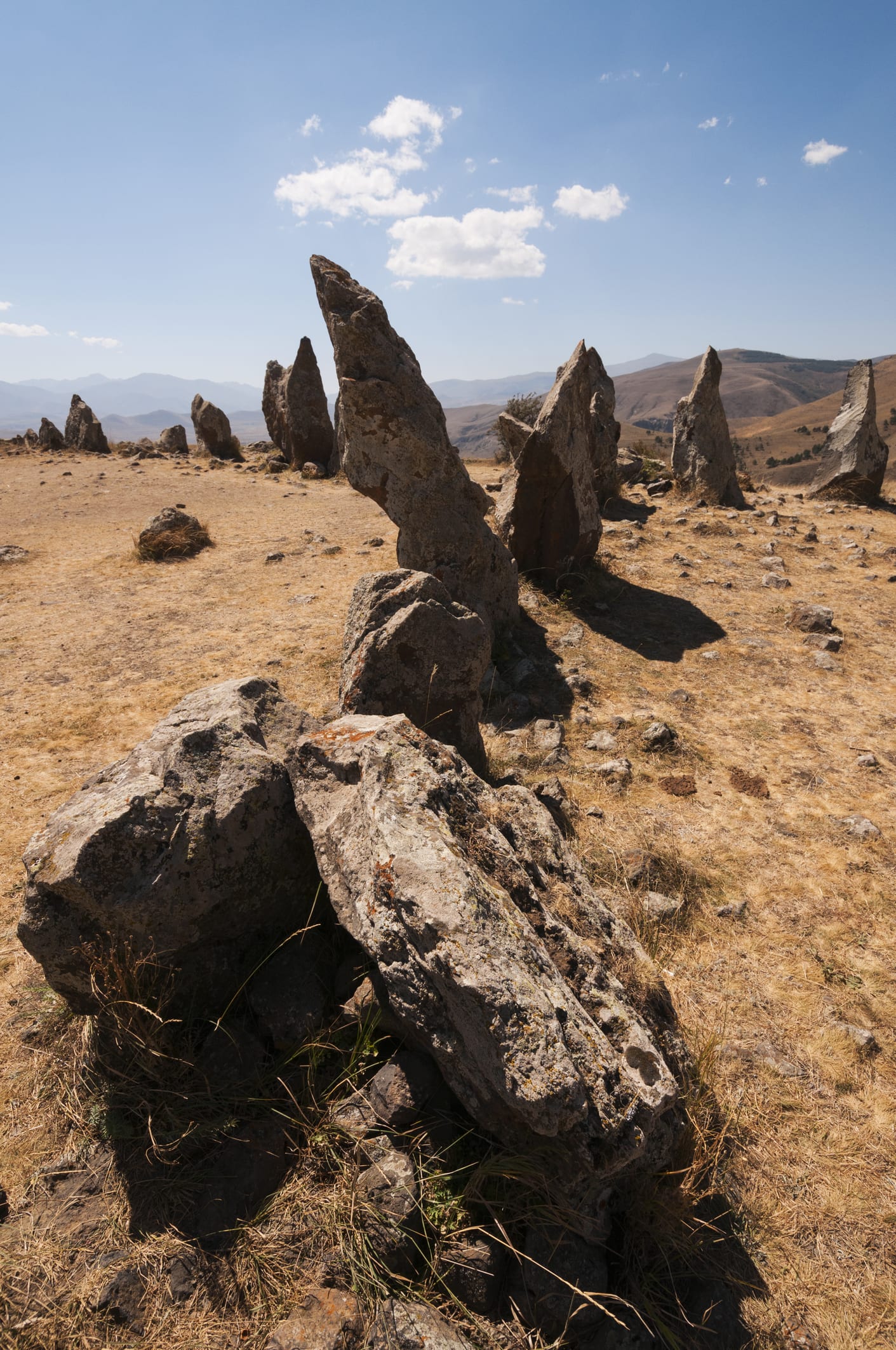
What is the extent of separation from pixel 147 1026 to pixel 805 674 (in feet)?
24.9

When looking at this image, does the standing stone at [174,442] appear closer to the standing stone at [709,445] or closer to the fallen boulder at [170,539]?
the fallen boulder at [170,539]

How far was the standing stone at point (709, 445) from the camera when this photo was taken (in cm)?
1450

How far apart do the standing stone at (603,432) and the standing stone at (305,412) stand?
853 cm

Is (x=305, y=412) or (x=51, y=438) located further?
(x=51, y=438)

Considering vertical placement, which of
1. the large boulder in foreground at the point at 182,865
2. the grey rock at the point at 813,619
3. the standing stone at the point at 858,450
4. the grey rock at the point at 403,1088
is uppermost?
the standing stone at the point at 858,450

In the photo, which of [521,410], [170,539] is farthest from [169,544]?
[521,410]

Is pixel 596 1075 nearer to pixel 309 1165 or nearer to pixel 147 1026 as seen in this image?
pixel 309 1165

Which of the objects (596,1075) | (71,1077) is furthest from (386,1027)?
(71,1077)

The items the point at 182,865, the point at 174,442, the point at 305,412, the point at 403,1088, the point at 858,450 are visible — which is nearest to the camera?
the point at 403,1088

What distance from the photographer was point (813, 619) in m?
8.77

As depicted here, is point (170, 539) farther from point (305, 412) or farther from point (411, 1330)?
point (411, 1330)

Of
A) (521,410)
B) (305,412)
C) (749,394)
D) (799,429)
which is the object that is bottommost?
(521,410)

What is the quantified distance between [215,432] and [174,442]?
12.7ft

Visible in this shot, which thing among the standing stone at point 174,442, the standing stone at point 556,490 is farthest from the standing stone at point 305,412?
the standing stone at point 556,490
